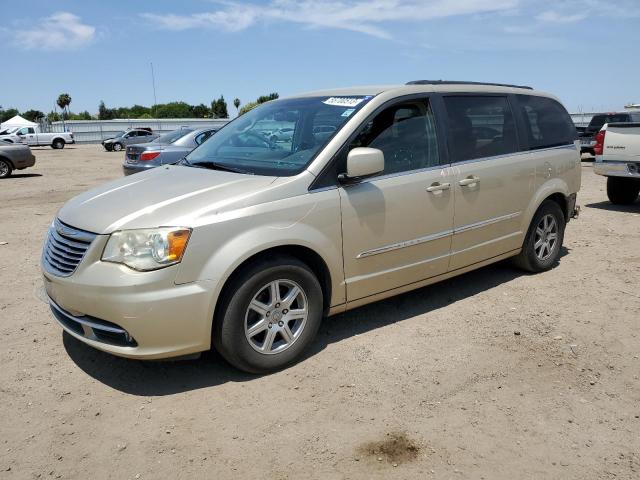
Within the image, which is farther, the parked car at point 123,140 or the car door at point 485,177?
the parked car at point 123,140

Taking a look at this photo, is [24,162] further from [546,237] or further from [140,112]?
[140,112]

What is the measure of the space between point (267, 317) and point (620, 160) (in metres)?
8.01

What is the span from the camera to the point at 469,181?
4.64m

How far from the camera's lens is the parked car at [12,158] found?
17547 mm

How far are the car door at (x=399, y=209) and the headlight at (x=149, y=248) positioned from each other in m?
1.18

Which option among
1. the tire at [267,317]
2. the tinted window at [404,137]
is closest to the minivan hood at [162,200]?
the tire at [267,317]

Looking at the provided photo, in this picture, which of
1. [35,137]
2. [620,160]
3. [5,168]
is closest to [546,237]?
[620,160]

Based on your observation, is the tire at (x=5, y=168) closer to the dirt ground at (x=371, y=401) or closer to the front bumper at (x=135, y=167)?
the front bumper at (x=135, y=167)

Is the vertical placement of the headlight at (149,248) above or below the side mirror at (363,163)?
below

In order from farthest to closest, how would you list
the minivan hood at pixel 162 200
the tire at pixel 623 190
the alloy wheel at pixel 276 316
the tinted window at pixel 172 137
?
the tinted window at pixel 172 137 < the tire at pixel 623 190 < the alloy wheel at pixel 276 316 < the minivan hood at pixel 162 200

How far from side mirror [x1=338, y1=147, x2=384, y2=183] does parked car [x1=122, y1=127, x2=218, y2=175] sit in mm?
7525

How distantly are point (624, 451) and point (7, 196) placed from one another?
44.3 ft

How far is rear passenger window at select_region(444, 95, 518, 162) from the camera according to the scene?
15.3ft

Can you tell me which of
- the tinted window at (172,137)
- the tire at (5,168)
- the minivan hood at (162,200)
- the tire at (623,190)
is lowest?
the tire at (623,190)
